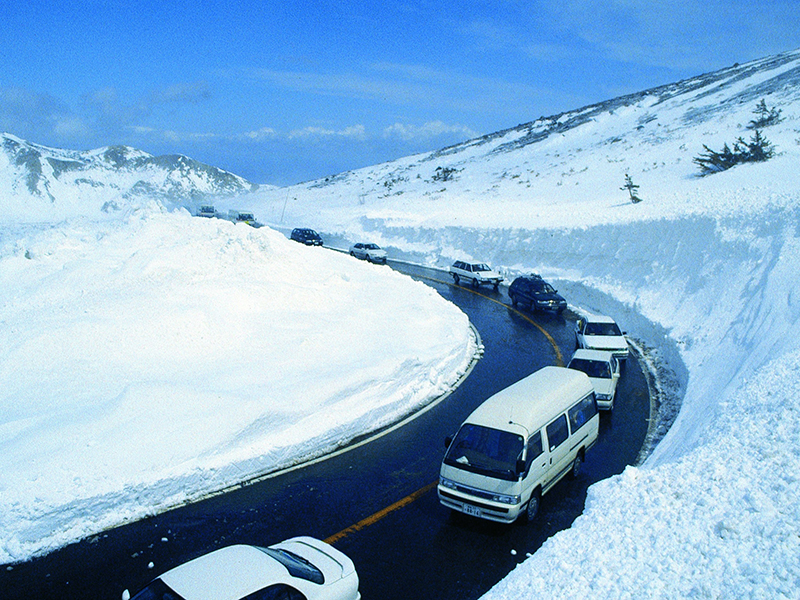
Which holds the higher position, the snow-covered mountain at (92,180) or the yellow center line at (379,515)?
the snow-covered mountain at (92,180)

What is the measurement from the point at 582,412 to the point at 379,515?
4546 mm

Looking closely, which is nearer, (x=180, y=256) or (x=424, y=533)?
(x=424, y=533)

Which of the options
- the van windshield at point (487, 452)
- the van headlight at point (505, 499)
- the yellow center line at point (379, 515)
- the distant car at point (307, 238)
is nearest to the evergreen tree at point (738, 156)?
the distant car at point (307, 238)

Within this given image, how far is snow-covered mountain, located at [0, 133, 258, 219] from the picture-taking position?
12044 centimetres

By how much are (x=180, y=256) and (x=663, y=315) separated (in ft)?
61.9

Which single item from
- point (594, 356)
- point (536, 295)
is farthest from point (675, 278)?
point (594, 356)

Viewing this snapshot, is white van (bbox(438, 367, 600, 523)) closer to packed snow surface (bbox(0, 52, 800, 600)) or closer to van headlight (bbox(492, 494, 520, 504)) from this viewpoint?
van headlight (bbox(492, 494, 520, 504))

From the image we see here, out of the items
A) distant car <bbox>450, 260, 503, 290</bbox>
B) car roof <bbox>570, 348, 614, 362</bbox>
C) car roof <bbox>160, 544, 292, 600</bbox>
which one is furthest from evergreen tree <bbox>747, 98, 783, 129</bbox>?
car roof <bbox>160, 544, 292, 600</bbox>

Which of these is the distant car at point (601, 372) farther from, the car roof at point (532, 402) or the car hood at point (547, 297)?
the car hood at point (547, 297)

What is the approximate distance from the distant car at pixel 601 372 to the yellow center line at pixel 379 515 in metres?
5.54

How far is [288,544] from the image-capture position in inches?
307

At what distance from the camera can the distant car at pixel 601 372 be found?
14320 mm

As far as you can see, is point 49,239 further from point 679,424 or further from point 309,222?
point 309,222

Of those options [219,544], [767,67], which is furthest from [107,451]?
[767,67]
